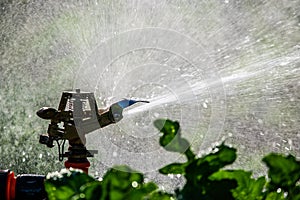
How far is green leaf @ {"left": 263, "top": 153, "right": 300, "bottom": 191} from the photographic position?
1.55 feet

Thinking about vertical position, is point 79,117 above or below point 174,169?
above

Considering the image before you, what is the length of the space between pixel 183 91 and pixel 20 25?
7.07ft

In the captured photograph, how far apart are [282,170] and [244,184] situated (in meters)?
0.03

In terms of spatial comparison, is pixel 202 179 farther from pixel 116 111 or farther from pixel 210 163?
pixel 116 111

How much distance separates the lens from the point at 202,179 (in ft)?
1.48

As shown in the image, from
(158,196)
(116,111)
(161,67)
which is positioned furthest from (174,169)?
(161,67)

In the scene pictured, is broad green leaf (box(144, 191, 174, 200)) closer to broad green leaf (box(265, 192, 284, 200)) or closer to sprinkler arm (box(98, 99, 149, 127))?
broad green leaf (box(265, 192, 284, 200))

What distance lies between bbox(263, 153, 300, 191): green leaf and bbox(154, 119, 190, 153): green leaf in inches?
2.2

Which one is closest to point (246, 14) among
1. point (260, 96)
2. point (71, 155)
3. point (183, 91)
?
point (260, 96)

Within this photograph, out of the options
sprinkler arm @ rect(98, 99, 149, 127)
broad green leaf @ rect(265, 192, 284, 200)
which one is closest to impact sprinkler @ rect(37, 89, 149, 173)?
sprinkler arm @ rect(98, 99, 149, 127)

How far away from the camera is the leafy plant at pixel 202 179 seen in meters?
0.44

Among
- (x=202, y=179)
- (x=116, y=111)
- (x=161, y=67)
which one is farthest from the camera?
(x=161, y=67)

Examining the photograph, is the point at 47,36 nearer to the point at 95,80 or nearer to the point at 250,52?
the point at 250,52

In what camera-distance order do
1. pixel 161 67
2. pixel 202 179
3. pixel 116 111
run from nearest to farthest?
pixel 202 179 → pixel 116 111 → pixel 161 67
